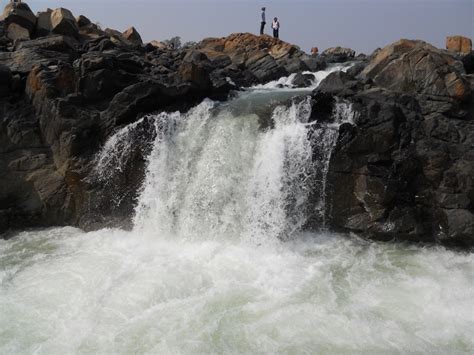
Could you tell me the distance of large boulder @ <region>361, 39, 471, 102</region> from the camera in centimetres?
1119

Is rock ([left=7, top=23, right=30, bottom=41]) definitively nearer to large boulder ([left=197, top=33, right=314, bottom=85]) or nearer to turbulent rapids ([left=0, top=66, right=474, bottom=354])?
turbulent rapids ([left=0, top=66, right=474, bottom=354])

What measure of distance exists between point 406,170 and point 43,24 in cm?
1589

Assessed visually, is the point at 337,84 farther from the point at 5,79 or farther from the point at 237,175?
the point at 5,79

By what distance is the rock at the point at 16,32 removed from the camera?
16.9 metres

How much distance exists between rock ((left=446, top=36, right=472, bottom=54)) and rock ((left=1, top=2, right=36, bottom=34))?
1961 centimetres

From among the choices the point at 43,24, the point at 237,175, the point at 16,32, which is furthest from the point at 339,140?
the point at 43,24

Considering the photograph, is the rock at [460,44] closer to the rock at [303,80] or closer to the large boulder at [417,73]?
the rock at [303,80]

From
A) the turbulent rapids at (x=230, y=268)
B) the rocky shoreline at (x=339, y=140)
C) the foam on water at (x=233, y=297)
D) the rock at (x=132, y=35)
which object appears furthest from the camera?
the rock at (x=132, y=35)

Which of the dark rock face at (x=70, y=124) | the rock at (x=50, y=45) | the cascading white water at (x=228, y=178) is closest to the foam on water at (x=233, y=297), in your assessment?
the cascading white water at (x=228, y=178)

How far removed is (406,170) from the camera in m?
10.6

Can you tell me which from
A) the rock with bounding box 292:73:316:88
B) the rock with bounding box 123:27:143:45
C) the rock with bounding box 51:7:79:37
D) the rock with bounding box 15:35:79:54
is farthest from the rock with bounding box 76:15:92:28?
the rock with bounding box 292:73:316:88

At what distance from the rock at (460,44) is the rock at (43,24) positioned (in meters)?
19.0

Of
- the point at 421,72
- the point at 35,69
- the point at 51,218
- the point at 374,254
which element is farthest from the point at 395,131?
the point at 35,69

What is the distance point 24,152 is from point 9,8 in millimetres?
9231
